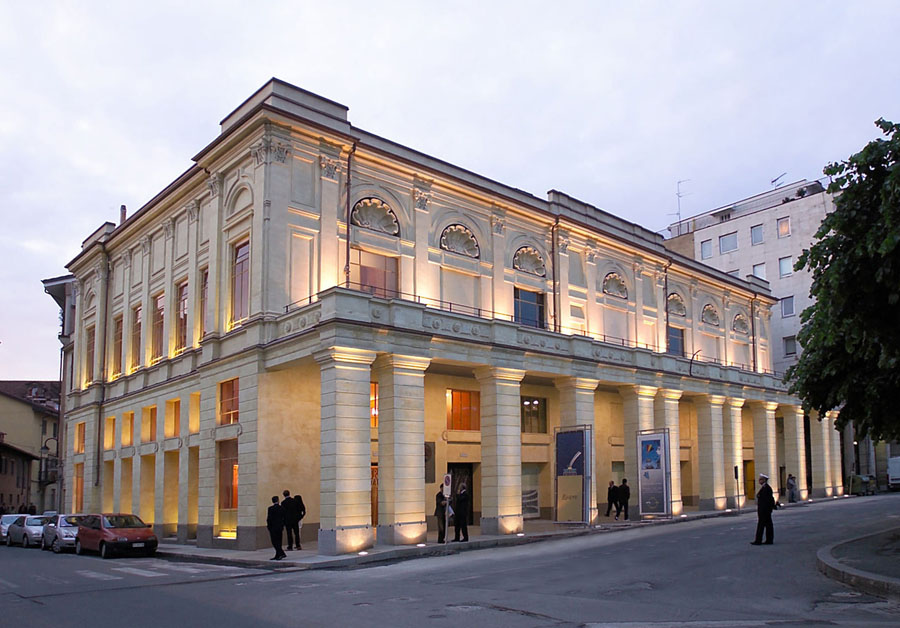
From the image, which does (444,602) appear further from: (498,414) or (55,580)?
(498,414)

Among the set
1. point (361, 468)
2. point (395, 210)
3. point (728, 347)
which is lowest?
point (361, 468)

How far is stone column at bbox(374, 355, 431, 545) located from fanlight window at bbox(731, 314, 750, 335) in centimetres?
2898

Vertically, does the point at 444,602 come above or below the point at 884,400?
below

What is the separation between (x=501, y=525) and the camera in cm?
2784

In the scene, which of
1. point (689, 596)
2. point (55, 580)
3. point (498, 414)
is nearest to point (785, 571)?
point (689, 596)

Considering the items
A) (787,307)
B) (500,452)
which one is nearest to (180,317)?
(500,452)

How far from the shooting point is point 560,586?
14.9 metres

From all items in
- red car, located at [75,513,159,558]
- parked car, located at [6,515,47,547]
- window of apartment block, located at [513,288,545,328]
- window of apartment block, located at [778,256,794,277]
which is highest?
window of apartment block, located at [778,256,794,277]

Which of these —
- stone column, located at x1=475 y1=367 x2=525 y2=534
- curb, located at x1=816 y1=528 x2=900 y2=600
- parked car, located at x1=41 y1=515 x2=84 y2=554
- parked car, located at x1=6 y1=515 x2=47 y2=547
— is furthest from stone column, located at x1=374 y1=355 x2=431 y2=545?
parked car, located at x1=6 y1=515 x2=47 y2=547

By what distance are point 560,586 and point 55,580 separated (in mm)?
11745

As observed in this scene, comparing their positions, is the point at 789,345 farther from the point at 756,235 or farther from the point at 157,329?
the point at 157,329

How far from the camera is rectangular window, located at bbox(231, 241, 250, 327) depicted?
28.3 metres

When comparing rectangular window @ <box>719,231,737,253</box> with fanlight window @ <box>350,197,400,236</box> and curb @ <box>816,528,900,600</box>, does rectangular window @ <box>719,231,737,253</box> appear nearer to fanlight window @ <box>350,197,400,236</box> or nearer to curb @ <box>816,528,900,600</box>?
fanlight window @ <box>350,197,400,236</box>

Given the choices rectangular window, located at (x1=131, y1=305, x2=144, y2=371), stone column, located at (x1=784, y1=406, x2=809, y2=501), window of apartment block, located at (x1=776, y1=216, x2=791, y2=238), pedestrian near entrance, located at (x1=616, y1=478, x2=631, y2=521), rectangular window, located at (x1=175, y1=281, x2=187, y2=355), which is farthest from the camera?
window of apartment block, located at (x1=776, y1=216, x2=791, y2=238)
